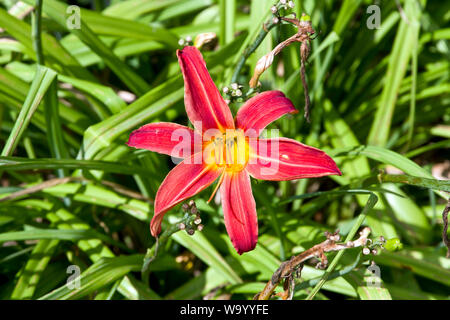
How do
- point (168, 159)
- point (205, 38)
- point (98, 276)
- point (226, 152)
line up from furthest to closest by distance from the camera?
point (168, 159) → point (98, 276) → point (205, 38) → point (226, 152)

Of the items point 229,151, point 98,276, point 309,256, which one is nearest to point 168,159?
point 98,276

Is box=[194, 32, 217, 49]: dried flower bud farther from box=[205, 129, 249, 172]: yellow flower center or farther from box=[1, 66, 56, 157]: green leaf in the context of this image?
box=[1, 66, 56, 157]: green leaf

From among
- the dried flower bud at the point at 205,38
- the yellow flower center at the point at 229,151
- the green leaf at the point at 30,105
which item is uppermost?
the dried flower bud at the point at 205,38

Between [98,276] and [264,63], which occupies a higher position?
[264,63]

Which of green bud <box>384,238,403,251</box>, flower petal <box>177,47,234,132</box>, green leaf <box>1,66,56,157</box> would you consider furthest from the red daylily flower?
green leaf <box>1,66,56,157</box>

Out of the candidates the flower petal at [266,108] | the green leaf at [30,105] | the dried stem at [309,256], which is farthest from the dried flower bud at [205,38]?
the dried stem at [309,256]

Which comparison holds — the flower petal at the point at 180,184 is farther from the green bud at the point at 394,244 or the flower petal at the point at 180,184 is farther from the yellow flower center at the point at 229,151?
the green bud at the point at 394,244

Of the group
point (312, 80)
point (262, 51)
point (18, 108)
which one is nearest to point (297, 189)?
point (312, 80)

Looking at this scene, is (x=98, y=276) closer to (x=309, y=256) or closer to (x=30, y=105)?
(x=30, y=105)
